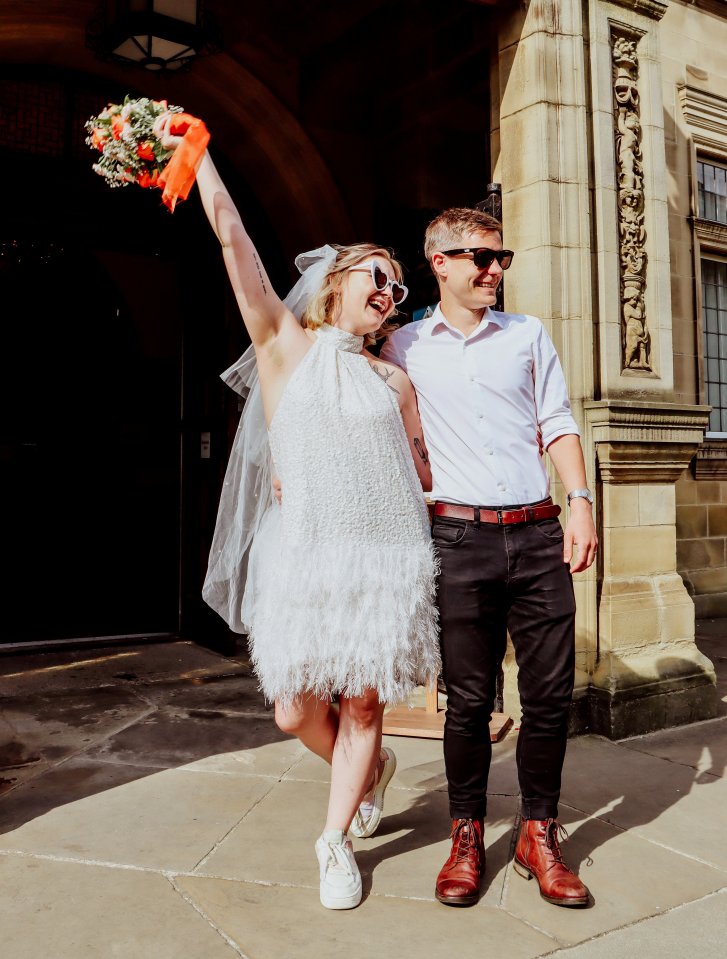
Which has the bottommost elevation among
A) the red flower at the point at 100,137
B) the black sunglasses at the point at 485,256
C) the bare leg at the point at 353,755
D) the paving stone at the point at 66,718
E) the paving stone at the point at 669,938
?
the paving stone at the point at 669,938

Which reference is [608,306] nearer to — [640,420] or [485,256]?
[640,420]

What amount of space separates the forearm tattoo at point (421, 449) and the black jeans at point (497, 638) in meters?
0.26

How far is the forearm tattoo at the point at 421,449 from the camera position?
295 centimetres

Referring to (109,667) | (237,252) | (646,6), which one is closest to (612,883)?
(237,252)

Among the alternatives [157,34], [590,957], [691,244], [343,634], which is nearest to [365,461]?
[343,634]

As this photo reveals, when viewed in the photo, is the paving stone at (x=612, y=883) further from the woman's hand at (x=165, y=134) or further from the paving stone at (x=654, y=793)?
the woman's hand at (x=165, y=134)

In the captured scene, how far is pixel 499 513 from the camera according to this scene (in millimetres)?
2770

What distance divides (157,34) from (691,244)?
5964mm

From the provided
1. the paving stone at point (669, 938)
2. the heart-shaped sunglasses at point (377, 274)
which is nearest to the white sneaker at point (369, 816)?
the paving stone at point (669, 938)

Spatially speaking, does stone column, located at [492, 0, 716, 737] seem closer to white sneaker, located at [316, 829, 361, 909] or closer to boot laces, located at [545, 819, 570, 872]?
boot laces, located at [545, 819, 570, 872]

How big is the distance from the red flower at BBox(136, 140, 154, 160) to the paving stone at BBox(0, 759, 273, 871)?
7.78 ft

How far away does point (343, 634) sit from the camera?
2.56m

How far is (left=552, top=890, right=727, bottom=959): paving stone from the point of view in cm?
237

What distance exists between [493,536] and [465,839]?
1.01 meters
